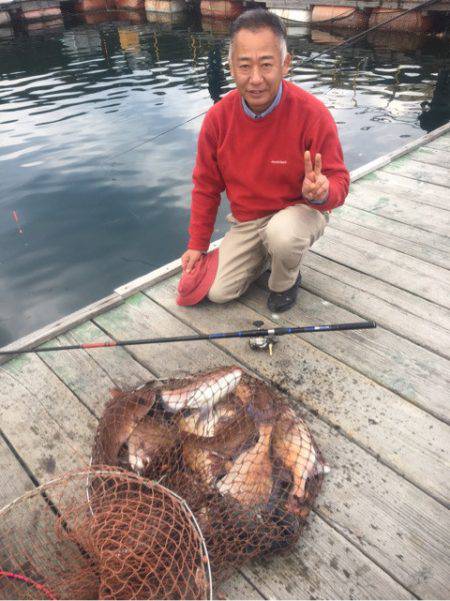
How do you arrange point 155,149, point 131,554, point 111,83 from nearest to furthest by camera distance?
1. point 131,554
2. point 155,149
3. point 111,83

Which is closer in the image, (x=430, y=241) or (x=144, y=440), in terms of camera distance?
(x=144, y=440)

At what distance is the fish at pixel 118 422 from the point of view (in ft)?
7.52

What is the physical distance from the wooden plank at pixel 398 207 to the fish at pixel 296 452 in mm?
2836

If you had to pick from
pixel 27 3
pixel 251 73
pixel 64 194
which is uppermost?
pixel 27 3

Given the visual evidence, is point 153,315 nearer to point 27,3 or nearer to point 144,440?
point 144,440

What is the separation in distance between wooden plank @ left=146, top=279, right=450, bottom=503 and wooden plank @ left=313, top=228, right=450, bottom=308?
0.75m

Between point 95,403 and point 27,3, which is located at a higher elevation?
point 27,3

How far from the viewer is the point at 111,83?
15789 millimetres

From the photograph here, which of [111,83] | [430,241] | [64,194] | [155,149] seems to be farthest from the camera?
[111,83]

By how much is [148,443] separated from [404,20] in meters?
21.8

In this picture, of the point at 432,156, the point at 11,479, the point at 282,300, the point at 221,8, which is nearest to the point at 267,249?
the point at 282,300

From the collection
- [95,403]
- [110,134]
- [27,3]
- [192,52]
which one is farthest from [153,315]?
[27,3]

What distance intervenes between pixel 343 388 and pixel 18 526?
2003mm

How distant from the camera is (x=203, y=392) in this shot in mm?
2416
